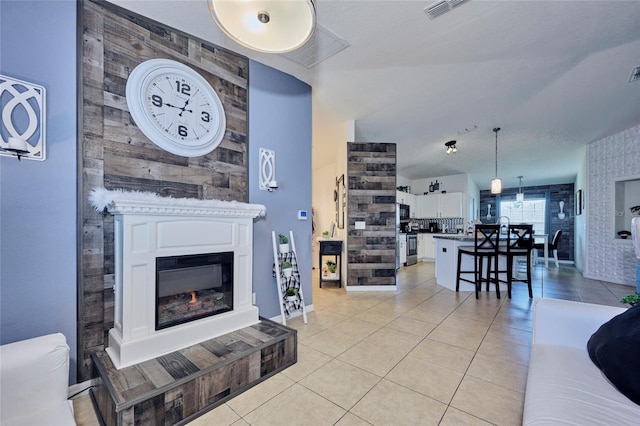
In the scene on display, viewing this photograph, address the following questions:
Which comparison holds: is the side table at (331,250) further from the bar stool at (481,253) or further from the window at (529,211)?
the window at (529,211)

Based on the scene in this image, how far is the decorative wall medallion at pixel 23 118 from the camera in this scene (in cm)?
156

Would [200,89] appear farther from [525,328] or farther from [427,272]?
[427,272]

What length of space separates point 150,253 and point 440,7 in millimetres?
2919

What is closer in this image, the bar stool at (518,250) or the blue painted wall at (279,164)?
the blue painted wall at (279,164)

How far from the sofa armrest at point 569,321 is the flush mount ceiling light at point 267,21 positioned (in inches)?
89.2

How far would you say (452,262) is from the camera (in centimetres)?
453

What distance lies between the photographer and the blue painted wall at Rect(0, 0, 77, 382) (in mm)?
A: 1579

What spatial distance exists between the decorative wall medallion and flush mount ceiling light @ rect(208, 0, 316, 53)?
1410 millimetres

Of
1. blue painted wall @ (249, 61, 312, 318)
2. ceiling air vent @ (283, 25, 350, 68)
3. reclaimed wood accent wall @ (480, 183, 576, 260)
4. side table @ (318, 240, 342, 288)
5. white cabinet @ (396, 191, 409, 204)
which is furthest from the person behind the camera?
reclaimed wood accent wall @ (480, 183, 576, 260)

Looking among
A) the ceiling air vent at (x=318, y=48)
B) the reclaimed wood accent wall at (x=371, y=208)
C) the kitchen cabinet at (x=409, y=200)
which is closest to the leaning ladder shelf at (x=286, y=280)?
the reclaimed wood accent wall at (x=371, y=208)

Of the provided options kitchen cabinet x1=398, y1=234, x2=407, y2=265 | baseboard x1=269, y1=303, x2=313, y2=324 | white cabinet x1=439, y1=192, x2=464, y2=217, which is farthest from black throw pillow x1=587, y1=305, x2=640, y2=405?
white cabinet x1=439, y1=192, x2=464, y2=217

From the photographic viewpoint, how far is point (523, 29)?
2387 millimetres

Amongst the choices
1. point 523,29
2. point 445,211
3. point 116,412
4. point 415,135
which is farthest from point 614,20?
point 445,211

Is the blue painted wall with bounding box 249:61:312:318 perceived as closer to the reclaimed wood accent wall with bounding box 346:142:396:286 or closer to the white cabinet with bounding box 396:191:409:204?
the reclaimed wood accent wall with bounding box 346:142:396:286
